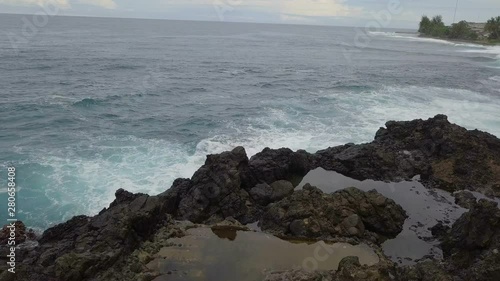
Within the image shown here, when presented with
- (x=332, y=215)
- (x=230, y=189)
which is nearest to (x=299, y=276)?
(x=332, y=215)

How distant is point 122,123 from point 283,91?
23.8 meters

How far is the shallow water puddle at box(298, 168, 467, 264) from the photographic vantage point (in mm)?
17750

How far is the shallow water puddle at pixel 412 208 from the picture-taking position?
17750mm

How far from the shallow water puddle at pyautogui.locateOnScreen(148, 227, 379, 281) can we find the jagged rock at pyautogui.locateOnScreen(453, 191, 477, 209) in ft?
24.1

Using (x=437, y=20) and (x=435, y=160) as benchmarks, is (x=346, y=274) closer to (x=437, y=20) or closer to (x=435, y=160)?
(x=435, y=160)

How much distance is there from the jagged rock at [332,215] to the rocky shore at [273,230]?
50 mm

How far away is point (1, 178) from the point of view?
84.5 feet

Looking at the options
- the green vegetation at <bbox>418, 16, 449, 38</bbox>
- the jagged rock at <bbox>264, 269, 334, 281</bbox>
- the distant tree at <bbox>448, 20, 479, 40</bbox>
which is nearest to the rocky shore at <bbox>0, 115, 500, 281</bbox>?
the jagged rock at <bbox>264, 269, 334, 281</bbox>

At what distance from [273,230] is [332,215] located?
2906mm

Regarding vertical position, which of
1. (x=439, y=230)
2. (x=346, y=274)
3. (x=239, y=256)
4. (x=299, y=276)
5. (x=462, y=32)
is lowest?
(x=239, y=256)

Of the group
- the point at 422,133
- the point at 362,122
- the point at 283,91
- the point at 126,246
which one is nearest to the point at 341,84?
the point at 283,91

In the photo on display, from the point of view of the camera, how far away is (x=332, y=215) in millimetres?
18781

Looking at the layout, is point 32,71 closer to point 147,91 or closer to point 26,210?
point 147,91

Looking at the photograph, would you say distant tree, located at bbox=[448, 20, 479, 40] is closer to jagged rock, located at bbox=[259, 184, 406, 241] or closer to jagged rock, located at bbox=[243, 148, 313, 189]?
jagged rock, located at bbox=[243, 148, 313, 189]
